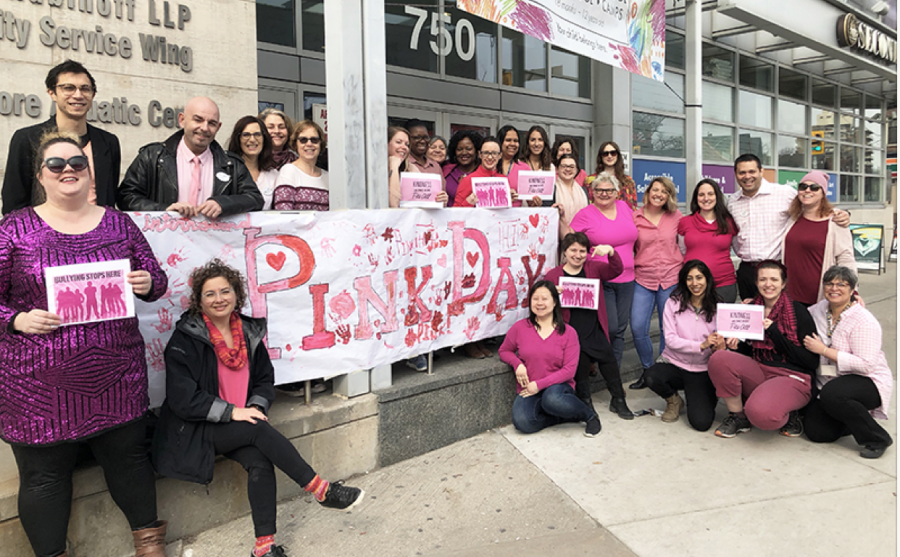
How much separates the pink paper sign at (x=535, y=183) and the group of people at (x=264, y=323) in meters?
0.13

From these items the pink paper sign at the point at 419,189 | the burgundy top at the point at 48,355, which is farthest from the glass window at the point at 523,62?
the burgundy top at the point at 48,355

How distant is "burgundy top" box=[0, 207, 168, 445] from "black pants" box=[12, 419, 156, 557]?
0.34 feet

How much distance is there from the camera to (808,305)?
4906 millimetres

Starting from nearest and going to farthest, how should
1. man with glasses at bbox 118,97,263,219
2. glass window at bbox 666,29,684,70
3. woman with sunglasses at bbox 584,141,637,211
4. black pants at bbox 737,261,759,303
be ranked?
man with glasses at bbox 118,97,263,219 → black pants at bbox 737,261,759,303 → woman with sunglasses at bbox 584,141,637,211 → glass window at bbox 666,29,684,70

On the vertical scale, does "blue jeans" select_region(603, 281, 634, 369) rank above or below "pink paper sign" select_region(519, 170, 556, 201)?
below

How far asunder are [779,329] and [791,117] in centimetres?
1284

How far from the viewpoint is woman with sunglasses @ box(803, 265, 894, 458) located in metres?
4.15

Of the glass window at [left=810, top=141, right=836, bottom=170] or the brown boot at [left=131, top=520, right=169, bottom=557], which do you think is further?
the glass window at [left=810, top=141, right=836, bottom=170]

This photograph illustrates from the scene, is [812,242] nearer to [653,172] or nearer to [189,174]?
[189,174]

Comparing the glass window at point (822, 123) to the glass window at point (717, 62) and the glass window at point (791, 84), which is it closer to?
the glass window at point (791, 84)

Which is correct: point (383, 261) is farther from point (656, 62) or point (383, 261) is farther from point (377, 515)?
point (656, 62)

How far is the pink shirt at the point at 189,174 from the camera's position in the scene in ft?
11.0

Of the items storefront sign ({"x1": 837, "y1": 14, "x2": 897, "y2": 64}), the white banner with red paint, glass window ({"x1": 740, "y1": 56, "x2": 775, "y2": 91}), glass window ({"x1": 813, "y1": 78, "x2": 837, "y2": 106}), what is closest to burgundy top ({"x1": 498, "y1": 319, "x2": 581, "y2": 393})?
the white banner with red paint

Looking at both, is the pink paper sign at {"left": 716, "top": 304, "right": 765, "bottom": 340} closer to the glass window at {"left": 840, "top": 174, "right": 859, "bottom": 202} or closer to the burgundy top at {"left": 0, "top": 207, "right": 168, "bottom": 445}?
the burgundy top at {"left": 0, "top": 207, "right": 168, "bottom": 445}
